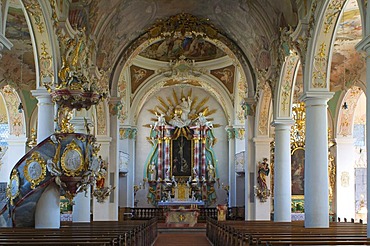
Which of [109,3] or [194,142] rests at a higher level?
[109,3]

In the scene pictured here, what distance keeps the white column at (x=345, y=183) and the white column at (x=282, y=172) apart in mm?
6025

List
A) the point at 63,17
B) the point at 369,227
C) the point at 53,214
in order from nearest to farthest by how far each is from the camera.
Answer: the point at 369,227, the point at 53,214, the point at 63,17

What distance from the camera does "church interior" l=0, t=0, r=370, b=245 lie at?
499 inches

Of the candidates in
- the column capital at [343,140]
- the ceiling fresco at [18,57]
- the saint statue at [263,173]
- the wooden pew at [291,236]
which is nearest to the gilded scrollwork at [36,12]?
the ceiling fresco at [18,57]

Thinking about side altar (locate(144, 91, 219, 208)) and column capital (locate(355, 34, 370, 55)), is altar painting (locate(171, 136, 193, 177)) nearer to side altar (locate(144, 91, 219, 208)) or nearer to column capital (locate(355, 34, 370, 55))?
side altar (locate(144, 91, 219, 208))

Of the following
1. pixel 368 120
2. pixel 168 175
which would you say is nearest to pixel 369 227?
pixel 368 120

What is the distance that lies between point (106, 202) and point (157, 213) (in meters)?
7.55

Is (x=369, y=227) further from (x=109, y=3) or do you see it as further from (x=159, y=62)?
(x=159, y=62)

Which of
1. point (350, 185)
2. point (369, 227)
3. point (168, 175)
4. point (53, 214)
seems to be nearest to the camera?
point (369, 227)

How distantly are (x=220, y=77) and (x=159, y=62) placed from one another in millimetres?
3049

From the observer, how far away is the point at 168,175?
104 ft

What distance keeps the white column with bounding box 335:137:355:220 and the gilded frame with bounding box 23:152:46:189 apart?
15467 millimetres

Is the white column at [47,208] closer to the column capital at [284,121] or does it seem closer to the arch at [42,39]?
the arch at [42,39]

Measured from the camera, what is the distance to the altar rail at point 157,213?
2751 cm
